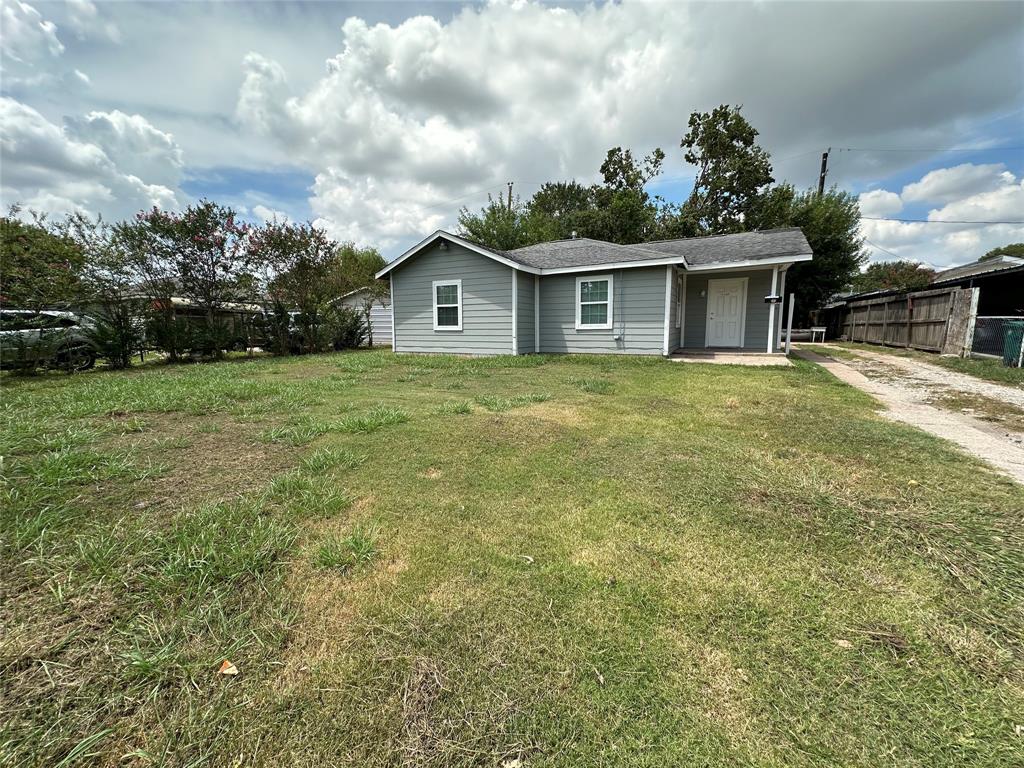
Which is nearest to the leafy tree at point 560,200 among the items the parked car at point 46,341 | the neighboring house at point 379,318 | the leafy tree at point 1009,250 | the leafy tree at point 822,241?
the leafy tree at point 822,241

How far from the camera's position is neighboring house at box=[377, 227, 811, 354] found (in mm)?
10445

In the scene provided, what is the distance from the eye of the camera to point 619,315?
35.3ft

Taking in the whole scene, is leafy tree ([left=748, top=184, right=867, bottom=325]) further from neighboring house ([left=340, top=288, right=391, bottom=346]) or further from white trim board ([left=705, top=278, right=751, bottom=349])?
neighboring house ([left=340, top=288, right=391, bottom=346])

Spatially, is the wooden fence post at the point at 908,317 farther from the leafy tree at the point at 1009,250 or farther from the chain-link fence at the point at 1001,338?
the leafy tree at the point at 1009,250

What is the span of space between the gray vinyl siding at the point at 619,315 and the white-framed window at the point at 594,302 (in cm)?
14

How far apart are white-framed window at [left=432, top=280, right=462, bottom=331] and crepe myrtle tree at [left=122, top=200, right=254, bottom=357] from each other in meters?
5.82

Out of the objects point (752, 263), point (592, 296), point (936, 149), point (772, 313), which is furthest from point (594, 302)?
point (936, 149)

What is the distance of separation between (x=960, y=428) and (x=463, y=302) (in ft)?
32.7

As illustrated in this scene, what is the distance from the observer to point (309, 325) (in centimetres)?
1304

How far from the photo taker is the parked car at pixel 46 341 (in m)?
7.48

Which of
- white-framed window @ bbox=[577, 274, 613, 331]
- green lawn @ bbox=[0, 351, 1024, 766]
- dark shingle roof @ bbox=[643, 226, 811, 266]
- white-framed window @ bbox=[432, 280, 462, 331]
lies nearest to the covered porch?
dark shingle roof @ bbox=[643, 226, 811, 266]

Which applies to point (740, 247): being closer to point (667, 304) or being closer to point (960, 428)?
point (667, 304)

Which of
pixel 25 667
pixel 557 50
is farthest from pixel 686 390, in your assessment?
pixel 557 50

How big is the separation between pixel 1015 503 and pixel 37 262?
16631mm
